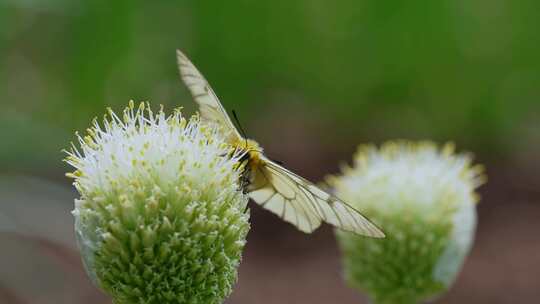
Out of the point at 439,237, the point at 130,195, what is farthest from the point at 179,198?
the point at 439,237

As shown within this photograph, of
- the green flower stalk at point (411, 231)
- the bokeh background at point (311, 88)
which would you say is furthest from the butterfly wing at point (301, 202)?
the bokeh background at point (311, 88)

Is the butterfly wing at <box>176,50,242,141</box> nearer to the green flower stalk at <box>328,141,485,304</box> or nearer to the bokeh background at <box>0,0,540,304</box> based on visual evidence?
the green flower stalk at <box>328,141,485,304</box>

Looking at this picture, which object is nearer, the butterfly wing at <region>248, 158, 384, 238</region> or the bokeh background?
the butterfly wing at <region>248, 158, 384, 238</region>

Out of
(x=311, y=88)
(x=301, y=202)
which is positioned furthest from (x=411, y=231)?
(x=311, y=88)

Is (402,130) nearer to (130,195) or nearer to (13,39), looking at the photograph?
(13,39)

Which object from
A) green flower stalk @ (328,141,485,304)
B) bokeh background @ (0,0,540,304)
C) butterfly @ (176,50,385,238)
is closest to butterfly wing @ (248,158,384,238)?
butterfly @ (176,50,385,238)
